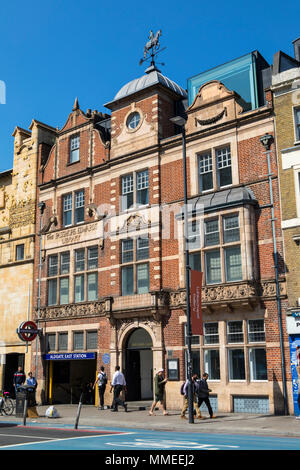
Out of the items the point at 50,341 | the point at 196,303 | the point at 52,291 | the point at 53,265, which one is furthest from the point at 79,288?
the point at 196,303

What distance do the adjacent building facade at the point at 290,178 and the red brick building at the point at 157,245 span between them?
1.70ft

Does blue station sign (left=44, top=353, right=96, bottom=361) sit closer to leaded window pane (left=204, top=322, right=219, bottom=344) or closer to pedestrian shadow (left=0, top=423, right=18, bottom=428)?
leaded window pane (left=204, top=322, right=219, bottom=344)

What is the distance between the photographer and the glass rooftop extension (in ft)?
81.4

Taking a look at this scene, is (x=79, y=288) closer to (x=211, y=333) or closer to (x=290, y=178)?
(x=211, y=333)

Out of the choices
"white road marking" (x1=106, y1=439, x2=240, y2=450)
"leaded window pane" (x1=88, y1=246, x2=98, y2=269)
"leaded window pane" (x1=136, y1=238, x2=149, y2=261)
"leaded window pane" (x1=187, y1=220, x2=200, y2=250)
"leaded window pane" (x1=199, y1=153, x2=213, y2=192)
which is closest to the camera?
"white road marking" (x1=106, y1=439, x2=240, y2=450)

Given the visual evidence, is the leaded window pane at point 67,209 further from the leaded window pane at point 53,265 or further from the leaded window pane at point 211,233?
the leaded window pane at point 211,233

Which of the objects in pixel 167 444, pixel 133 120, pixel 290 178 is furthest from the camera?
pixel 133 120

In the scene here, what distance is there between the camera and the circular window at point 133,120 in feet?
90.3

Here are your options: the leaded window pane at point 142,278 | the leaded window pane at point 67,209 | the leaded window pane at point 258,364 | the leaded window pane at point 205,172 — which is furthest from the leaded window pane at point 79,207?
the leaded window pane at point 258,364

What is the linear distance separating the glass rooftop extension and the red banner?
903 cm

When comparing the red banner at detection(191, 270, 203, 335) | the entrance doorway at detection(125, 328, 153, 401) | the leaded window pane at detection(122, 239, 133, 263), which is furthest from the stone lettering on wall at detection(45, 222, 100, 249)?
the red banner at detection(191, 270, 203, 335)

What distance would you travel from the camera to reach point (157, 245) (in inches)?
979

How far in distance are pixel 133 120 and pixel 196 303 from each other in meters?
11.6

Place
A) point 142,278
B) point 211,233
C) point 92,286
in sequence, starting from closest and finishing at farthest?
point 211,233
point 142,278
point 92,286
